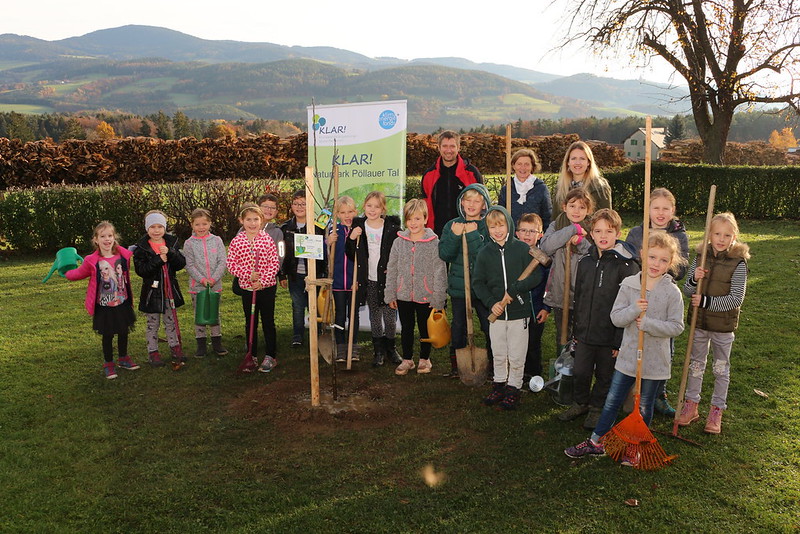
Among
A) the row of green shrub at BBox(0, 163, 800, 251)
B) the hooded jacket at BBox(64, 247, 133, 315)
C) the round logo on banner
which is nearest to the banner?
the round logo on banner

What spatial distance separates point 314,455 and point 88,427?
6.53ft

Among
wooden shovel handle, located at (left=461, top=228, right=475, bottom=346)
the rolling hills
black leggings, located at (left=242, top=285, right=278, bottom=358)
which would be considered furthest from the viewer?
the rolling hills

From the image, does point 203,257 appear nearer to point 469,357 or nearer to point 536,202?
point 469,357

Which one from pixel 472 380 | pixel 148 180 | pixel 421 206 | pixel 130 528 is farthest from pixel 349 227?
pixel 148 180

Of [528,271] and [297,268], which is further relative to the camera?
[297,268]

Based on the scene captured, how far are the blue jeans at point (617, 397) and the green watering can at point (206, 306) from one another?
3.90 meters

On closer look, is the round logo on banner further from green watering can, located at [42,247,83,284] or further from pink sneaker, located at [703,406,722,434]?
pink sneaker, located at [703,406,722,434]

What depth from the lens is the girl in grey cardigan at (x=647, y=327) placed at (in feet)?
13.7

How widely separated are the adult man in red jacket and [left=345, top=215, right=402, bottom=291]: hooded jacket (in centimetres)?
73

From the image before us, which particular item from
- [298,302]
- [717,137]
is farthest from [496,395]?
[717,137]

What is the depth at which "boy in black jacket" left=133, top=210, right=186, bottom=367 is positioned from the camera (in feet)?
19.7

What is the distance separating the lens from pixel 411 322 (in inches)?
240

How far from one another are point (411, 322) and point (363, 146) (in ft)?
7.66

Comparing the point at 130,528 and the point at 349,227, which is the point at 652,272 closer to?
the point at 349,227
